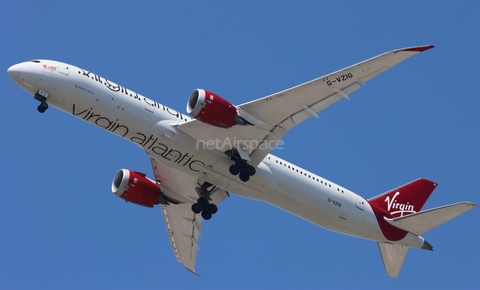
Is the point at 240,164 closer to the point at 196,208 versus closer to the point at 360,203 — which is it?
the point at 196,208

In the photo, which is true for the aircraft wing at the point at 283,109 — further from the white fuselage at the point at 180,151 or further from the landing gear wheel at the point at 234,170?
the white fuselage at the point at 180,151

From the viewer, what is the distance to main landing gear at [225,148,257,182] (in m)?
35.1

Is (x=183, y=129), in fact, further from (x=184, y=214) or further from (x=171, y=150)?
(x=184, y=214)

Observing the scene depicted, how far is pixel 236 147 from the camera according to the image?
3538 centimetres

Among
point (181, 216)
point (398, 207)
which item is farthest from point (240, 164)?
point (398, 207)

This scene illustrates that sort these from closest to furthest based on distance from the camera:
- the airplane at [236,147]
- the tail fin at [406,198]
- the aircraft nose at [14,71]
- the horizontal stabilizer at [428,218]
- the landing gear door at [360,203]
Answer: the aircraft nose at [14,71] < the airplane at [236,147] < the horizontal stabilizer at [428,218] < the landing gear door at [360,203] < the tail fin at [406,198]

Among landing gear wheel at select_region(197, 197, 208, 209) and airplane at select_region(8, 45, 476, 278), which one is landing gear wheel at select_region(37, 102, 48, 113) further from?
landing gear wheel at select_region(197, 197, 208, 209)

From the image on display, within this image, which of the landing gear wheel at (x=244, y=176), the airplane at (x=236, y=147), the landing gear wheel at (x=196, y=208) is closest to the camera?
the airplane at (x=236, y=147)

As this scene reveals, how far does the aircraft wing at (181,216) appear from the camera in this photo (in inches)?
1612

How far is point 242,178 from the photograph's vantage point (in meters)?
35.3

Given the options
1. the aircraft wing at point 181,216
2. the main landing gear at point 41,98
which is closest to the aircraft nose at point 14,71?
the main landing gear at point 41,98

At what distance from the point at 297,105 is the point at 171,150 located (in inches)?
256

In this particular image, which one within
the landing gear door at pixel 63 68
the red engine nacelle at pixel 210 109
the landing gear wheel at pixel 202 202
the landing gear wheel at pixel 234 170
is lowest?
the landing gear wheel at pixel 202 202

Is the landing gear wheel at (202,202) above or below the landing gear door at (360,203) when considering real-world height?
below
